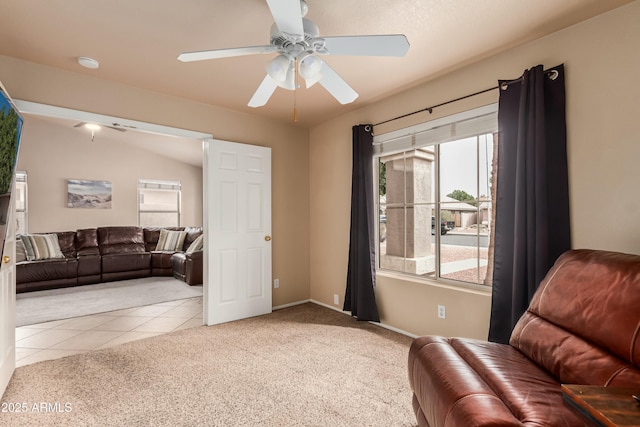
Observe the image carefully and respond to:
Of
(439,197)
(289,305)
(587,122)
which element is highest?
(587,122)

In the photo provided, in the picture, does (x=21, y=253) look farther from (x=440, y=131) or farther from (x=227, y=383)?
(x=440, y=131)

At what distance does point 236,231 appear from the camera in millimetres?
3682

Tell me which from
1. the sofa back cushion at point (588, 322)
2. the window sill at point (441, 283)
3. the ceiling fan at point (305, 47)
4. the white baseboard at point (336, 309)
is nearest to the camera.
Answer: the sofa back cushion at point (588, 322)

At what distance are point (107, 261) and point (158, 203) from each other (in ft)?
6.83

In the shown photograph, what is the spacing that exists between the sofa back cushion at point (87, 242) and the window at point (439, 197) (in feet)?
17.7

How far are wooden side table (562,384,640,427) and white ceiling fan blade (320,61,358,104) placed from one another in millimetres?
1755

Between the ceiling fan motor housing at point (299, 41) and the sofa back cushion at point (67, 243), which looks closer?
the ceiling fan motor housing at point (299, 41)

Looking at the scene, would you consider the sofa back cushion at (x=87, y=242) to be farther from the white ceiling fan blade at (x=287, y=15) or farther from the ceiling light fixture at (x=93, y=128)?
the white ceiling fan blade at (x=287, y=15)

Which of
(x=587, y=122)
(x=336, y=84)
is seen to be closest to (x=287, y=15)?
(x=336, y=84)

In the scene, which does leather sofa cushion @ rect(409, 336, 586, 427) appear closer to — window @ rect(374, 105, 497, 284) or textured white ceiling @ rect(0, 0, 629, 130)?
window @ rect(374, 105, 497, 284)

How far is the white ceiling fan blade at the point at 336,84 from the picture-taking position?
1.87 meters

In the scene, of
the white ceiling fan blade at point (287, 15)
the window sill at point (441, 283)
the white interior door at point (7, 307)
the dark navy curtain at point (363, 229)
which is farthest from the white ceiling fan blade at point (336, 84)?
the white interior door at point (7, 307)

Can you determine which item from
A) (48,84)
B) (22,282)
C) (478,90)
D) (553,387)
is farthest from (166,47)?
(22,282)

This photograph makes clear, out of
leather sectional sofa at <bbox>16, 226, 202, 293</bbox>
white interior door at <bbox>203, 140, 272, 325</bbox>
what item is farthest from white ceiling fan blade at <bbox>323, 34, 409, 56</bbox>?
leather sectional sofa at <bbox>16, 226, 202, 293</bbox>
